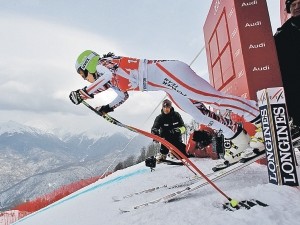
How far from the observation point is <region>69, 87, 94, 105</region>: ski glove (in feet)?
12.6

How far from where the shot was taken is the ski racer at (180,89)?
363 centimetres

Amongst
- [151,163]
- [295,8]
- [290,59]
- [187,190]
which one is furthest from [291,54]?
[151,163]

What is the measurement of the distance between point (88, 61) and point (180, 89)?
149 centimetres

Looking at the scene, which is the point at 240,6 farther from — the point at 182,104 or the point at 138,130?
the point at 138,130

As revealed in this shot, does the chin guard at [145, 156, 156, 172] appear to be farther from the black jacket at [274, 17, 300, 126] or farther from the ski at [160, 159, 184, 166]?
the black jacket at [274, 17, 300, 126]

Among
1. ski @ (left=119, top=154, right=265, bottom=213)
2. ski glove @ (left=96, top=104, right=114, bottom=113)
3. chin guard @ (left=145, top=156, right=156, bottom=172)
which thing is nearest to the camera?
ski @ (left=119, top=154, right=265, bottom=213)

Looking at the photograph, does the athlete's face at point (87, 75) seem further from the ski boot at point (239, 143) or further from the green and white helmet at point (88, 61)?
the ski boot at point (239, 143)

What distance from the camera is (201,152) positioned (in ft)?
23.4

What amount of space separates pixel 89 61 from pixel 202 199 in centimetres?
256

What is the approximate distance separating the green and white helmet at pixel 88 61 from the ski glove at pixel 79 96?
0.45 meters

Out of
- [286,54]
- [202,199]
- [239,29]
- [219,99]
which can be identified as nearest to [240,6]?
[239,29]

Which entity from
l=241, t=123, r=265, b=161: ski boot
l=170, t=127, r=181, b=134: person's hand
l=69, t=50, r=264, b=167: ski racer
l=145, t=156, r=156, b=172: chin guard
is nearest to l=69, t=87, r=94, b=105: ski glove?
l=69, t=50, r=264, b=167: ski racer

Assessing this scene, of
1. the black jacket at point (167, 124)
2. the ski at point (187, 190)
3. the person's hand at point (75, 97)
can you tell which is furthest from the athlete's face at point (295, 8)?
the black jacket at point (167, 124)

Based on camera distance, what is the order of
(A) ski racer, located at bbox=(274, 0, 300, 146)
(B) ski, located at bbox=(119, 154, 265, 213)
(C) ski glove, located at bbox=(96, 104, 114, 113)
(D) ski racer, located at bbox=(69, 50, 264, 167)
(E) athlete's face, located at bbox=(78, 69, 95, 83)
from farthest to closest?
(E) athlete's face, located at bbox=(78, 69, 95, 83)
(C) ski glove, located at bbox=(96, 104, 114, 113)
(A) ski racer, located at bbox=(274, 0, 300, 146)
(D) ski racer, located at bbox=(69, 50, 264, 167)
(B) ski, located at bbox=(119, 154, 265, 213)
